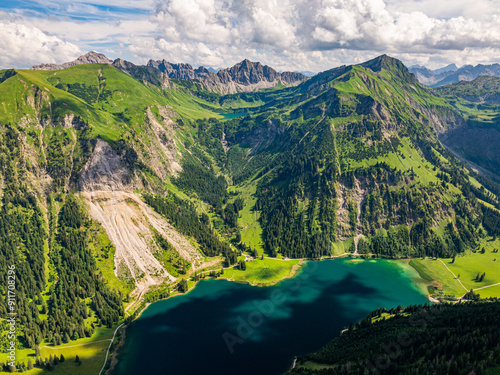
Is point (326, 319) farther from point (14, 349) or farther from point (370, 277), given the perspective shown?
point (14, 349)

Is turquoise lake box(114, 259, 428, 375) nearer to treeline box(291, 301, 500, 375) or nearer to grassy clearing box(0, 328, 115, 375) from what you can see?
grassy clearing box(0, 328, 115, 375)

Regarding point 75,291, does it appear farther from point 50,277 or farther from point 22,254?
point 22,254

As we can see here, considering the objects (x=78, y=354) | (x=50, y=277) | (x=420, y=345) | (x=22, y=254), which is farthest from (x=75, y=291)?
(x=420, y=345)

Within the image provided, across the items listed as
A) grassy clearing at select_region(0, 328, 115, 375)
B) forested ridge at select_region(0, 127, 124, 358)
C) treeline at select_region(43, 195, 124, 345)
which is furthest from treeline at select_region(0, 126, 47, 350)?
treeline at select_region(43, 195, 124, 345)

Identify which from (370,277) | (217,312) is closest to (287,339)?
(217,312)

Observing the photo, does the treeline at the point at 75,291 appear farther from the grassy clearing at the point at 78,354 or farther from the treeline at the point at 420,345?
the treeline at the point at 420,345
